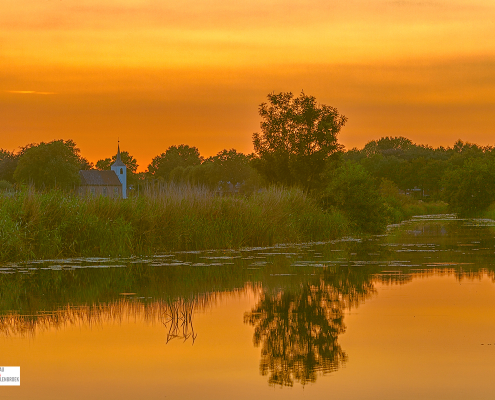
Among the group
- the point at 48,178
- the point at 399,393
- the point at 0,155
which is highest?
the point at 0,155

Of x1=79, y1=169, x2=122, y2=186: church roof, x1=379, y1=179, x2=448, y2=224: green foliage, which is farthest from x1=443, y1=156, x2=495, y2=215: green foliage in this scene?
x1=79, y1=169, x2=122, y2=186: church roof

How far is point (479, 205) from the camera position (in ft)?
267

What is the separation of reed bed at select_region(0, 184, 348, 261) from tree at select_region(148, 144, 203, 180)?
114727 millimetres

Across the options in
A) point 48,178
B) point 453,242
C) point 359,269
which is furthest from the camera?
point 48,178

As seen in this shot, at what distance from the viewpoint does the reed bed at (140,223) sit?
850 inches

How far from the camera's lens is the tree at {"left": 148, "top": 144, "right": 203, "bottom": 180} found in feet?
507

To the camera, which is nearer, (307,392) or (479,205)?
(307,392)

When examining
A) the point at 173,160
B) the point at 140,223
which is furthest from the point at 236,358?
the point at 173,160

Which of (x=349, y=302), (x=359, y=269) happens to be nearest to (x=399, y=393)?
(x=349, y=302)

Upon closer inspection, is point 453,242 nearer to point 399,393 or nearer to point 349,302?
point 349,302

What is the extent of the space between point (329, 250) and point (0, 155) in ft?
459
